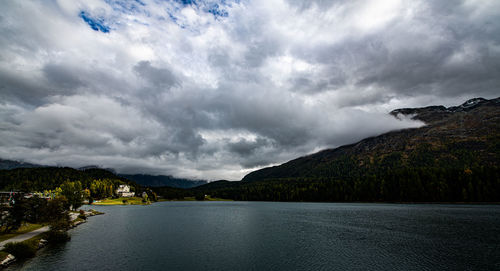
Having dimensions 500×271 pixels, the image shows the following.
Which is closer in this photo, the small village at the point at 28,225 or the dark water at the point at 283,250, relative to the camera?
the dark water at the point at 283,250

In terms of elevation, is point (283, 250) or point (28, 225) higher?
point (283, 250)

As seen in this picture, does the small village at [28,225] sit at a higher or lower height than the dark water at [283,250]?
higher

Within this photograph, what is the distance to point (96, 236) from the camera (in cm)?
7069

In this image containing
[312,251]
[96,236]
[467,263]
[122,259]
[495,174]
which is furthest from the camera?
[495,174]

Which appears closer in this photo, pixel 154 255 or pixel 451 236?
pixel 154 255

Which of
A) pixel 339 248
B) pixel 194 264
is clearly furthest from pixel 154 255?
pixel 339 248

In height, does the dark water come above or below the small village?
below

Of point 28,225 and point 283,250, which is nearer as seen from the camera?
point 283,250

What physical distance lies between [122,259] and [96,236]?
3036cm

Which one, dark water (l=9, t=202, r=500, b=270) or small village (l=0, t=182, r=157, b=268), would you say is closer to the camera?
dark water (l=9, t=202, r=500, b=270)

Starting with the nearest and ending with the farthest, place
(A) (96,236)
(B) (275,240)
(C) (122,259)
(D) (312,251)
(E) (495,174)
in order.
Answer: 1. (C) (122,259)
2. (D) (312,251)
3. (B) (275,240)
4. (A) (96,236)
5. (E) (495,174)

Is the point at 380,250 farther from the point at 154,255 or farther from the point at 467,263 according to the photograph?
the point at 154,255

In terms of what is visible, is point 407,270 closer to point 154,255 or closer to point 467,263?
point 467,263

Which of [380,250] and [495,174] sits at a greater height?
[495,174]
